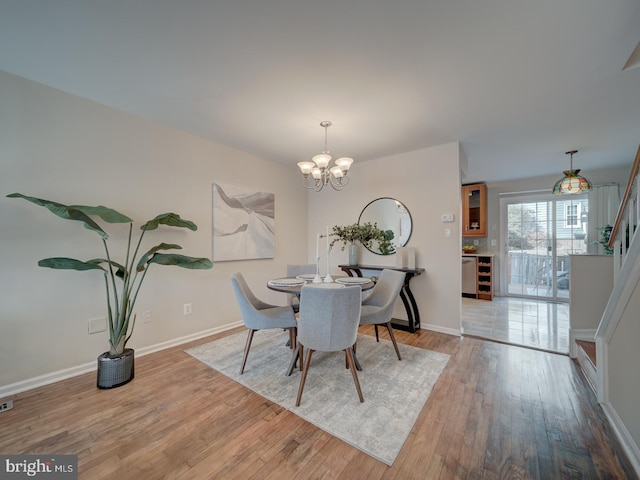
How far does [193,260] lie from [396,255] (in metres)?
2.58

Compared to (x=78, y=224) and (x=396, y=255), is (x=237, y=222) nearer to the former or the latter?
(x=78, y=224)

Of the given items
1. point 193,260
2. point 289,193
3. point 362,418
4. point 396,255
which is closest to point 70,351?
point 193,260

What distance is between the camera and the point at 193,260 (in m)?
2.26

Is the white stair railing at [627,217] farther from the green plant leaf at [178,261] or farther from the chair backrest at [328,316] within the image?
the green plant leaf at [178,261]

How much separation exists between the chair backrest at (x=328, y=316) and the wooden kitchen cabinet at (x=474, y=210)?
16.0ft

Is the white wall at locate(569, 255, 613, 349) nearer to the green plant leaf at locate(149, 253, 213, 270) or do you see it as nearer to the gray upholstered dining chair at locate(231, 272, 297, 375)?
the gray upholstered dining chair at locate(231, 272, 297, 375)

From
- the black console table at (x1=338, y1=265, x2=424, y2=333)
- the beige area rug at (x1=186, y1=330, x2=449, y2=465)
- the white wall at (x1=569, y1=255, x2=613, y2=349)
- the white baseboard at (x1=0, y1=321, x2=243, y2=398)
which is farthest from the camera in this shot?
the black console table at (x1=338, y1=265, x2=424, y2=333)

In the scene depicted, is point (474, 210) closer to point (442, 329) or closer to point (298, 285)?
point (442, 329)

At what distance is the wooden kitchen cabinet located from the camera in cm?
A: 550

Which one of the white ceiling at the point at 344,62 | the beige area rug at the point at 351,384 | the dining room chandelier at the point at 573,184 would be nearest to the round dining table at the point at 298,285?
the beige area rug at the point at 351,384

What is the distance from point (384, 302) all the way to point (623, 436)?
1756 mm

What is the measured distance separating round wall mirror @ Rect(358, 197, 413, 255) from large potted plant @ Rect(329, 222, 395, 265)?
2.7 inches

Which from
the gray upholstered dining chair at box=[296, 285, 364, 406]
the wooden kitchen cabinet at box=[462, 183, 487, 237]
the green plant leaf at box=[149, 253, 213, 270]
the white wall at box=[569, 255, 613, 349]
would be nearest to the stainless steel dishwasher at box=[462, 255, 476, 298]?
the wooden kitchen cabinet at box=[462, 183, 487, 237]

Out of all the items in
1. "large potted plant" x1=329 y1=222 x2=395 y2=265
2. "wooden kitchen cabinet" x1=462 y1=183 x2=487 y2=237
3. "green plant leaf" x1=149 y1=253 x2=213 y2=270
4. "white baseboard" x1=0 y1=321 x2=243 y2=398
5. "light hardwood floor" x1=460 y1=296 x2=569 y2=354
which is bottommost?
"light hardwood floor" x1=460 y1=296 x2=569 y2=354
